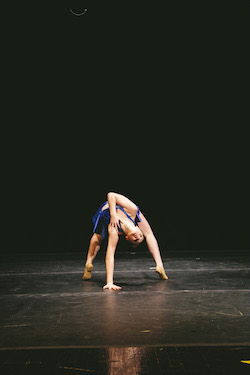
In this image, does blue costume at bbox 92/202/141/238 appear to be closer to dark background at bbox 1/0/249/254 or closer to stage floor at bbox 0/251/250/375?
stage floor at bbox 0/251/250/375

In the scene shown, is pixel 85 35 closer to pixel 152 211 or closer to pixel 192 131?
pixel 192 131

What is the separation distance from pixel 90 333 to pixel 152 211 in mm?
4027

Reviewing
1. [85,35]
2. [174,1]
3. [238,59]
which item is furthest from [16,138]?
[238,59]

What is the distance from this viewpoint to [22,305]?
2875 millimetres

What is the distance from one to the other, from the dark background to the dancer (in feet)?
7.41

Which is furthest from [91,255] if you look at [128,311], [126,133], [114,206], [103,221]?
[126,133]

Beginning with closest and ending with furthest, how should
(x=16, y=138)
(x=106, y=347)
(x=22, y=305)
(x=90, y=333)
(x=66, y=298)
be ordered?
(x=106, y=347)
(x=90, y=333)
(x=22, y=305)
(x=66, y=298)
(x=16, y=138)

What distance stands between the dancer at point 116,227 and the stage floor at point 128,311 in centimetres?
18

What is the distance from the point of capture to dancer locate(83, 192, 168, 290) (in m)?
3.40

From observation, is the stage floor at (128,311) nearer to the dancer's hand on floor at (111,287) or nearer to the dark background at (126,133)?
the dancer's hand on floor at (111,287)

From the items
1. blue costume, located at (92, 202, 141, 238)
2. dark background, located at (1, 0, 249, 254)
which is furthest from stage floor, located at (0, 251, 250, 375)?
dark background, located at (1, 0, 249, 254)

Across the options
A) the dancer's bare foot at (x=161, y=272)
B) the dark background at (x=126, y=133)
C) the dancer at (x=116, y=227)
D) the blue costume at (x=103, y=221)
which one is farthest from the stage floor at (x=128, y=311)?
the dark background at (x=126, y=133)

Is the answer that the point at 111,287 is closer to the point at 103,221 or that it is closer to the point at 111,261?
the point at 111,261

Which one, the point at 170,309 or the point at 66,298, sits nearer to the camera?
the point at 170,309
